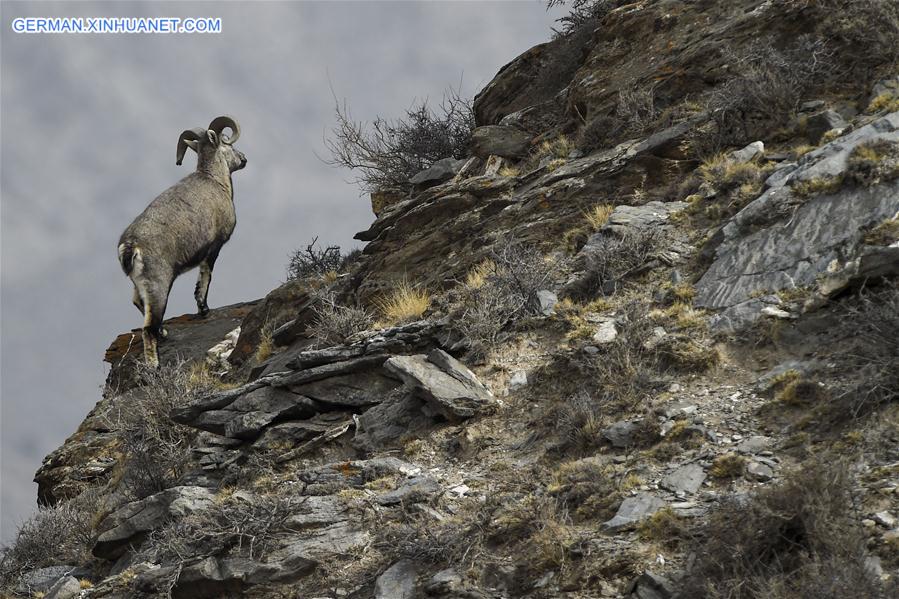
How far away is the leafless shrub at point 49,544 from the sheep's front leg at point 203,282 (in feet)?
20.8

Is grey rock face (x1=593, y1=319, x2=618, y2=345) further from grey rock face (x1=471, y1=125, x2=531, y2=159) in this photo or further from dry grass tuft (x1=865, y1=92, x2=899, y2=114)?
grey rock face (x1=471, y1=125, x2=531, y2=159)

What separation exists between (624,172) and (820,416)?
5668mm

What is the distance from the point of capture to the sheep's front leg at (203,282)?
1645cm

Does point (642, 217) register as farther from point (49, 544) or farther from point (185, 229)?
point (185, 229)

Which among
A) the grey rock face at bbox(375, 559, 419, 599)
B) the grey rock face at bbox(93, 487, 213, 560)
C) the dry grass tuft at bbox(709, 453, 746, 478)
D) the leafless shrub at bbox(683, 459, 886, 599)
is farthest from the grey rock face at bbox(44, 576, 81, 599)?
the leafless shrub at bbox(683, 459, 886, 599)

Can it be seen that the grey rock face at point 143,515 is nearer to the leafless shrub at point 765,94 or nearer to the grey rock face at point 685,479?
the grey rock face at point 685,479

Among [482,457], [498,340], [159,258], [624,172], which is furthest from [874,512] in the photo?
[159,258]

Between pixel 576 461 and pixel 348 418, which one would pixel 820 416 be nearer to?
pixel 576 461

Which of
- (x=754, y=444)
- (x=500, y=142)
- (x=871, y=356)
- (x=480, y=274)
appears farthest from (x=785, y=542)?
(x=500, y=142)

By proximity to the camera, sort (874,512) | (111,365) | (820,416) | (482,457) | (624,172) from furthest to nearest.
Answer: (111,365) → (624,172) → (482,457) → (820,416) → (874,512)

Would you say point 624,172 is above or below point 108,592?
above

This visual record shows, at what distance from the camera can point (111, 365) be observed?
1594 cm

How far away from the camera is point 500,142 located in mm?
13914

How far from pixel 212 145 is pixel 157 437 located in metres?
8.99
